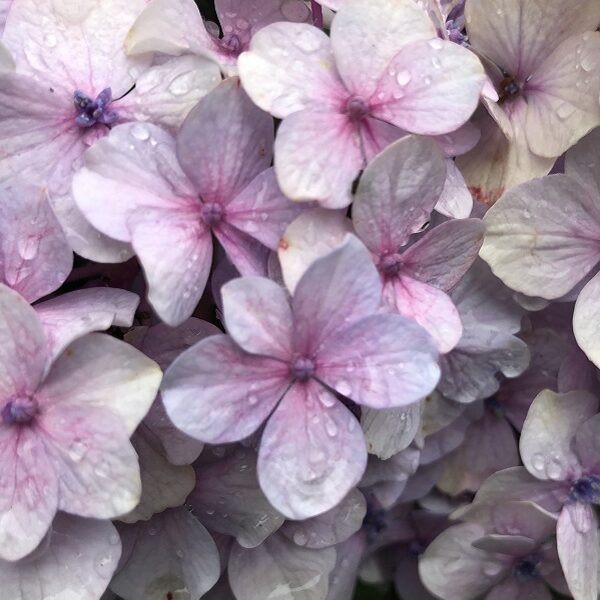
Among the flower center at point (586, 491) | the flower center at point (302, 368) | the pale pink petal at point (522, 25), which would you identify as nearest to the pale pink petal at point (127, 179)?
the flower center at point (302, 368)

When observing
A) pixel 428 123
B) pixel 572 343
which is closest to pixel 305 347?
pixel 428 123

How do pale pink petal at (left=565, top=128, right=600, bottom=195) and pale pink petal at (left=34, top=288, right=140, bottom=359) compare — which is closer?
pale pink petal at (left=34, top=288, right=140, bottom=359)

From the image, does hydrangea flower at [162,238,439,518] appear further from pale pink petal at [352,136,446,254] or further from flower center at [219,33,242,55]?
flower center at [219,33,242,55]

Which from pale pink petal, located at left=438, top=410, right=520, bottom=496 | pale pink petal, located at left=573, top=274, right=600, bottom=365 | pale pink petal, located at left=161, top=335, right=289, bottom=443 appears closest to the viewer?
pale pink petal, located at left=161, top=335, right=289, bottom=443

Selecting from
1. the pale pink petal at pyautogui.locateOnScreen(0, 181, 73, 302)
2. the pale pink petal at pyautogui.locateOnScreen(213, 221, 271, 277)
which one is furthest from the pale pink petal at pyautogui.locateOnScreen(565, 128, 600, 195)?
the pale pink petal at pyautogui.locateOnScreen(0, 181, 73, 302)

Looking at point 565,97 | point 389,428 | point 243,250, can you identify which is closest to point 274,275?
point 243,250

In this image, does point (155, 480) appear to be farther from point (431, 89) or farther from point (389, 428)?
point (431, 89)
